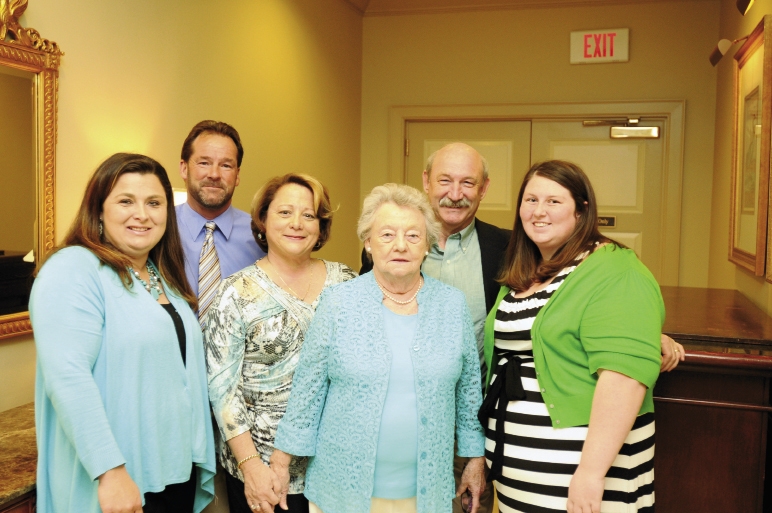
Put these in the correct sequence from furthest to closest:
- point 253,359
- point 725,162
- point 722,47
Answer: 1. point 725,162
2. point 722,47
3. point 253,359

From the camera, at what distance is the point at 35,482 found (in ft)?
5.28

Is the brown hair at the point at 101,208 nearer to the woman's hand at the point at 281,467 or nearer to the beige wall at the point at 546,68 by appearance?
the woman's hand at the point at 281,467

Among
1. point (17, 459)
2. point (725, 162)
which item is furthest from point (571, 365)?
point (725, 162)

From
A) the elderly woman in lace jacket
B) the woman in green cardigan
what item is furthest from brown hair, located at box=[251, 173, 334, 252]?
the woman in green cardigan

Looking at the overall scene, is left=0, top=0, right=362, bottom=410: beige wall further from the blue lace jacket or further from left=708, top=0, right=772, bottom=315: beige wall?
left=708, top=0, right=772, bottom=315: beige wall

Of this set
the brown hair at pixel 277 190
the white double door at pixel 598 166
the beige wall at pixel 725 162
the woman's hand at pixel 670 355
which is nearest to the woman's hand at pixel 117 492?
the brown hair at pixel 277 190

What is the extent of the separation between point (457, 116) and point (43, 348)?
12.2 ft

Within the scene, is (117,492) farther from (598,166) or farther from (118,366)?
(598,166)

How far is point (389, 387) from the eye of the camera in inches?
65.6

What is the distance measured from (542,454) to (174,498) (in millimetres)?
933

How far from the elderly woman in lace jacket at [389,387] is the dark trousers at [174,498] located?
23 centimetres

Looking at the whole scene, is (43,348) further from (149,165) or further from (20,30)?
(20,30)

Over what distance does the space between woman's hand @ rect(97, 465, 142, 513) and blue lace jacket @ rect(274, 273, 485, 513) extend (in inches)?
15.1

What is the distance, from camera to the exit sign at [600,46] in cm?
441
